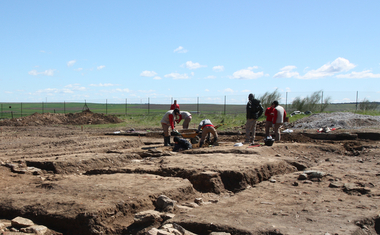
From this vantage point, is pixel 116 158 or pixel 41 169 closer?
pixel 41 169

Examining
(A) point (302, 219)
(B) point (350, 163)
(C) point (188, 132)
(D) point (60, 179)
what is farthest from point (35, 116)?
(A) point (302, 219)

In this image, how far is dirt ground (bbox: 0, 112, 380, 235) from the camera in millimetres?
4152

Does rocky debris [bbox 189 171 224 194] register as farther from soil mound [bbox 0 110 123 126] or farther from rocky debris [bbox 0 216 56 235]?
soil mound [bbox 0 110 123 126]

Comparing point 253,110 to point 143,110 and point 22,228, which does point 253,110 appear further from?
point 143,110

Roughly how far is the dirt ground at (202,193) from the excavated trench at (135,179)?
1cm

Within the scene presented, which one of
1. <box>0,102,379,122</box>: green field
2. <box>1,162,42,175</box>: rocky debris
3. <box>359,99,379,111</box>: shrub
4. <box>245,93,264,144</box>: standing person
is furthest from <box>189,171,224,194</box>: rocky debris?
<box>359,99,379,111</box>: shrub

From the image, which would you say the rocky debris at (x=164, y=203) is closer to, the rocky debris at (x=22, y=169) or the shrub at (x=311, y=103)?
the rocky debris at (x=22, y=169)

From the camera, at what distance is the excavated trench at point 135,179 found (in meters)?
4.22

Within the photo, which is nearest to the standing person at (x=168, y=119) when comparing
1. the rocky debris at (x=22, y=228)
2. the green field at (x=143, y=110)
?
the rocky debris at (x=22, y=228)

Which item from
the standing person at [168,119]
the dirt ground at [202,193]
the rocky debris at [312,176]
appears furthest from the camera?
the standing person at [168,119]

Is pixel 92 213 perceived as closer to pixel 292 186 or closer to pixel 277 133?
pixel 292 186

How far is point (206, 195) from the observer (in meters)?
5.91

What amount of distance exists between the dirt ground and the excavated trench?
0.01m

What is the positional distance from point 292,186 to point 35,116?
25.2m
